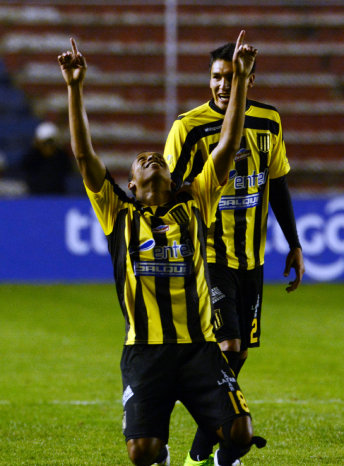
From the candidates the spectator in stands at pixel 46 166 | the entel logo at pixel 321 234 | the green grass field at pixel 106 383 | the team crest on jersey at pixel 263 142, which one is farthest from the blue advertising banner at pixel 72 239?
the team crest on jersey at pixel 263 142

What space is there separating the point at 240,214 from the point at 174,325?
3.96 feet

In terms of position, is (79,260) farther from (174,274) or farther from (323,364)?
(174,274)

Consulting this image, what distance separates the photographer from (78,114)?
4.12 m

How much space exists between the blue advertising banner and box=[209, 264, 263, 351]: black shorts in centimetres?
768

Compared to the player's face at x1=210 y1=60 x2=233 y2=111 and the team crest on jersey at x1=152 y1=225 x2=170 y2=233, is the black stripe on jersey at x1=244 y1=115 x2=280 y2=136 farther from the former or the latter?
the team crest on jersey at x1=152 y1=225 x2=170 y2=233

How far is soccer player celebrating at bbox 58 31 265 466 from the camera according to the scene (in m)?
4.08

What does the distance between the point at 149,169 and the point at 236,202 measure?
109 centimetres

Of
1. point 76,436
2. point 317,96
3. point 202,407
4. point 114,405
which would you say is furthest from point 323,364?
point 317,96

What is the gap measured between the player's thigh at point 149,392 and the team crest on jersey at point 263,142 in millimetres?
1487

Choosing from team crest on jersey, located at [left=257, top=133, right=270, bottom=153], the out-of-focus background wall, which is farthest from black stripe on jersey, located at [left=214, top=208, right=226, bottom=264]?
the out-of-focus background wall

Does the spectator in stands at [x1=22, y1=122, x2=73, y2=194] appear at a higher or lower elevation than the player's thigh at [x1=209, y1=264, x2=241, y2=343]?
lower

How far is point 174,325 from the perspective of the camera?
13.6ft

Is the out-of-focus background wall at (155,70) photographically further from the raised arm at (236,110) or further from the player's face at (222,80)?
the raised arm at (236,110)

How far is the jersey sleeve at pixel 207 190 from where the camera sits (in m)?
4.35
